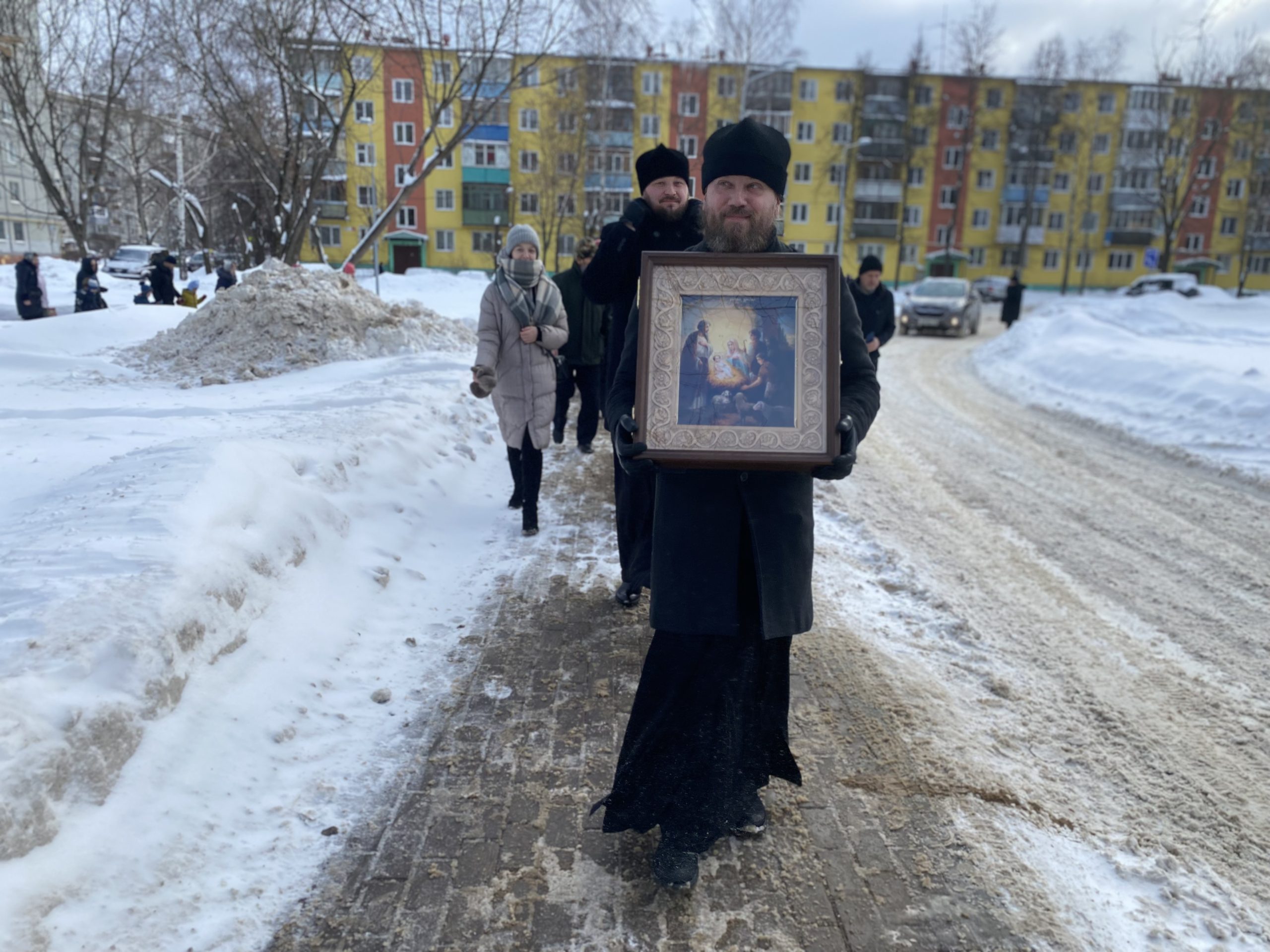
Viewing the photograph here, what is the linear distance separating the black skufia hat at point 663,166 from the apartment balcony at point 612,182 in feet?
A: 151

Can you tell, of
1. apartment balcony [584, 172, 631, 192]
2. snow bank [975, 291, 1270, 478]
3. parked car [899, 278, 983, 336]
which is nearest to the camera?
snow bank [975, 291, 1270, 478]

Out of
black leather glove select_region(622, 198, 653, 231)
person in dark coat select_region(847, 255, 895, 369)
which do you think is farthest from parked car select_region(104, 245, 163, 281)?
black leather glove select_region(622, 198, 653, 231)

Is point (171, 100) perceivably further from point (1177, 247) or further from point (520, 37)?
point (1177, 247)

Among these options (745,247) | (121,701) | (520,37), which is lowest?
(121,701)

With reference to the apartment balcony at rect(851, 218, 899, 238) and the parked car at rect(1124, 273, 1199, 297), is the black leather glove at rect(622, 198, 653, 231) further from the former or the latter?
the apartment balcony at rect(851, 218, 899, 238)

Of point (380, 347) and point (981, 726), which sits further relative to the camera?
point (380, 347)

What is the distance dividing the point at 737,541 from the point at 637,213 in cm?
236

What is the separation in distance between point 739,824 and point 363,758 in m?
1.39

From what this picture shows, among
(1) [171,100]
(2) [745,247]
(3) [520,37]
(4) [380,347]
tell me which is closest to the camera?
(2) [745,247]

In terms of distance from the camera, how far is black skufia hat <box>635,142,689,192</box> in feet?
13.7

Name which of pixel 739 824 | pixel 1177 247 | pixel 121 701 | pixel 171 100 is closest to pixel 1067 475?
pixel 739 824

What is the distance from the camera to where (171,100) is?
28250 mm

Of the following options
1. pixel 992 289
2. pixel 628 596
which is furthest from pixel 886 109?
pixel 628 596

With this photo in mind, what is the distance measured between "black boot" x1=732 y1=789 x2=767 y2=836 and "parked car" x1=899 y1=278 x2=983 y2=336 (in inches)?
913
